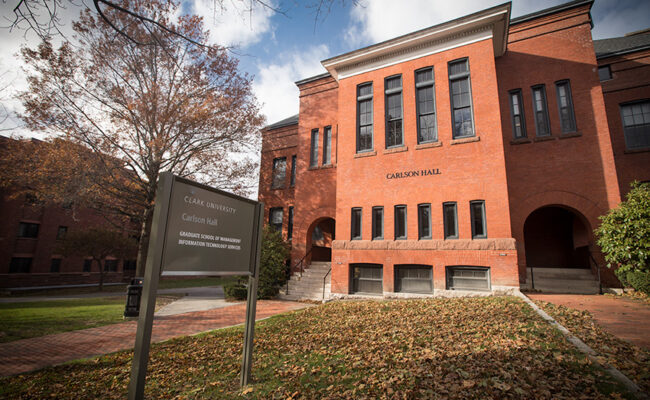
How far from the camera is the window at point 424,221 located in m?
12.3

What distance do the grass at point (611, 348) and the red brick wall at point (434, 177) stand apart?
14.4 ft

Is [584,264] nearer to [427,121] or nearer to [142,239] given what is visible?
[427,121]

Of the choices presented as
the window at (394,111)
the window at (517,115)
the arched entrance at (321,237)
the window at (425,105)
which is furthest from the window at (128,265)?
the window at (517,115)

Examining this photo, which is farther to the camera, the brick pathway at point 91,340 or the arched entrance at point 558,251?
the arched entrance at point 558,251

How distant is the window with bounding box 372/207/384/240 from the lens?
→ 13102 millimetres

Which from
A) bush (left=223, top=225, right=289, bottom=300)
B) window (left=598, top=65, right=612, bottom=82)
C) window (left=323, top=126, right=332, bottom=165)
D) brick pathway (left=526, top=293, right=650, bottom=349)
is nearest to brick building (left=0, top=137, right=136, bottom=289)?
bush (left=223, top=225, right=289, bottom=300)

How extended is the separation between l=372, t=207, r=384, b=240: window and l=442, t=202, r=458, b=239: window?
8.22 feet

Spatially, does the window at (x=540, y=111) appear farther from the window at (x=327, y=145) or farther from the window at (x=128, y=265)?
the window at (x=128, y=265)

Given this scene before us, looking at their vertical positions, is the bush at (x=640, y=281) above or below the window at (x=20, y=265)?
above

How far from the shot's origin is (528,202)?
12703mm

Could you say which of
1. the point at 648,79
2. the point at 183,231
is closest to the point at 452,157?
the point at 648,79

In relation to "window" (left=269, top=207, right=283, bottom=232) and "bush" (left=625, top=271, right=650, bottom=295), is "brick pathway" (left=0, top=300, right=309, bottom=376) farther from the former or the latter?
"bush" (left=625, top=271, right=650, bottom=295)

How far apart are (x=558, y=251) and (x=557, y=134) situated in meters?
5.42

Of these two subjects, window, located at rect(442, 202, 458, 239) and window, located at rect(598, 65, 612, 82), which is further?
window, located at rect(598, 65, 612, 82)
